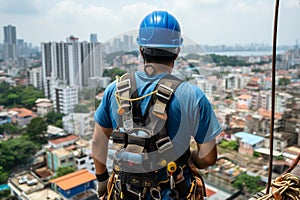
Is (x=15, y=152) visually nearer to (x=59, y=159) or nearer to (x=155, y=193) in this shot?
(x=59, y=159)

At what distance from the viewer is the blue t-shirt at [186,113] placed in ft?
A: 1.77

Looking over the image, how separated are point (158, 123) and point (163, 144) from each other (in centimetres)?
4

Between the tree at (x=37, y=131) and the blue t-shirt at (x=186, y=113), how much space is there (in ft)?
35.4

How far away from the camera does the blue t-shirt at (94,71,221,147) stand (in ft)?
1.77

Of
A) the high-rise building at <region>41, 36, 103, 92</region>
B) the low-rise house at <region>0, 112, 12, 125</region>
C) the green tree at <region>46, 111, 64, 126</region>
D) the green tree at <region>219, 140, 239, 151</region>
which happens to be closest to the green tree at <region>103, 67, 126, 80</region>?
the green tree at <region>219, 140, 239, 151</region>

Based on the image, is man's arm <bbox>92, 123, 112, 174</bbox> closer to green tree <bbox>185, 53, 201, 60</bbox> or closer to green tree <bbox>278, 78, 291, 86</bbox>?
green tree <bbox>185, 53, 201, 60</bbox>

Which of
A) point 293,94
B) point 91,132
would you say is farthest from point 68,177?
point 293,94

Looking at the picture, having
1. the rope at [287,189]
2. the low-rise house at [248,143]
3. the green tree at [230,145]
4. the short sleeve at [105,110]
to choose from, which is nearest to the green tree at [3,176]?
the green tree at [230,145]

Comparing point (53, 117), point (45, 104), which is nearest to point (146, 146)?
point (53, 117)

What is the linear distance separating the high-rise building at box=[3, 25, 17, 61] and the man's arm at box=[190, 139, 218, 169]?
28211 mm

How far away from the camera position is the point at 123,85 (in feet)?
1.83

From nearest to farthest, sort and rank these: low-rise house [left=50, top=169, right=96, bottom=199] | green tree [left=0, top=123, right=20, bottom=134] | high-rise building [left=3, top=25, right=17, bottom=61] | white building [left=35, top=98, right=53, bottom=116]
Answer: low-rise house [left=50, top=169, right=96, bottom=199] < green tree [left=0, top=123, right=20, bottom=134] < white building [left=35, top=98, right=53, bottom=116] < high-rise building [left=3, top=25, right=17, bottom=61]

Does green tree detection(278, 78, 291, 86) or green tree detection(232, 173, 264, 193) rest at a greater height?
green tree detection(278, 78, 291, 86)

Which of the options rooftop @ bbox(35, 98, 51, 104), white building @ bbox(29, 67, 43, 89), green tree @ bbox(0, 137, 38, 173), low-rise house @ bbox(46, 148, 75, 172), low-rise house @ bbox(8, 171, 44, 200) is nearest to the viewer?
low-rise house @ bbox(8, 171, 44, 200)
